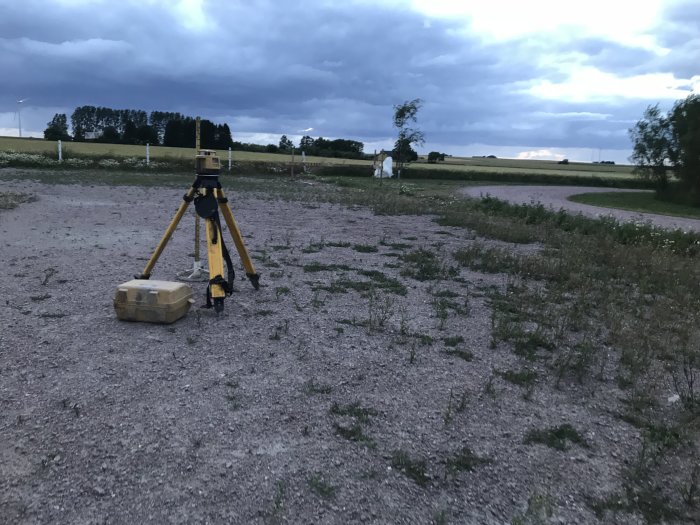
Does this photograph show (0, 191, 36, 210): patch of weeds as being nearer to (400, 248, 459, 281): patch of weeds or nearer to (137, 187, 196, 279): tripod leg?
(137, 187, 196, 279): tripod leg

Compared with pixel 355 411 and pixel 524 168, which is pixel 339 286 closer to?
pixel 355 411

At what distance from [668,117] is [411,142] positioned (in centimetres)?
1948

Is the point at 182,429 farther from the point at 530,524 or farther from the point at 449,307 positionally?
the point at 449,307

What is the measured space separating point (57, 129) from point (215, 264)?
90.1 metres

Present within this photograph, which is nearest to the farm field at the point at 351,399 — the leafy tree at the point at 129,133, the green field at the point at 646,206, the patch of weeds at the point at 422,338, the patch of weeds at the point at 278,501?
the patch of weeds at the point at 278,501

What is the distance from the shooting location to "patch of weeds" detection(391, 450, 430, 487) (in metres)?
3.41

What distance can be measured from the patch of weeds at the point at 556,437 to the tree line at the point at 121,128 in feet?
207

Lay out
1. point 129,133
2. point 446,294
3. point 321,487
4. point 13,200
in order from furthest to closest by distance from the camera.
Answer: point 129,133 → point 13,200 → point 446,294 → point 321,487

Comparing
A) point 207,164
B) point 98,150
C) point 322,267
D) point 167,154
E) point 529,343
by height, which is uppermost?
point 98,150

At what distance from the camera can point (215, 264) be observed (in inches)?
240

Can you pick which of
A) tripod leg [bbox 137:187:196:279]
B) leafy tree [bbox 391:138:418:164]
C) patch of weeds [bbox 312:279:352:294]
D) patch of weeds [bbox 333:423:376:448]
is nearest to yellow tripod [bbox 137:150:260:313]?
tripod leg [bbox 137:187:196:279]

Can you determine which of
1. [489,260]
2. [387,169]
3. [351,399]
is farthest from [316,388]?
[387,169]

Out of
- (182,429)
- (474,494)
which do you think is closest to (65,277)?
(182,429)

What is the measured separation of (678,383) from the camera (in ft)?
16.7
